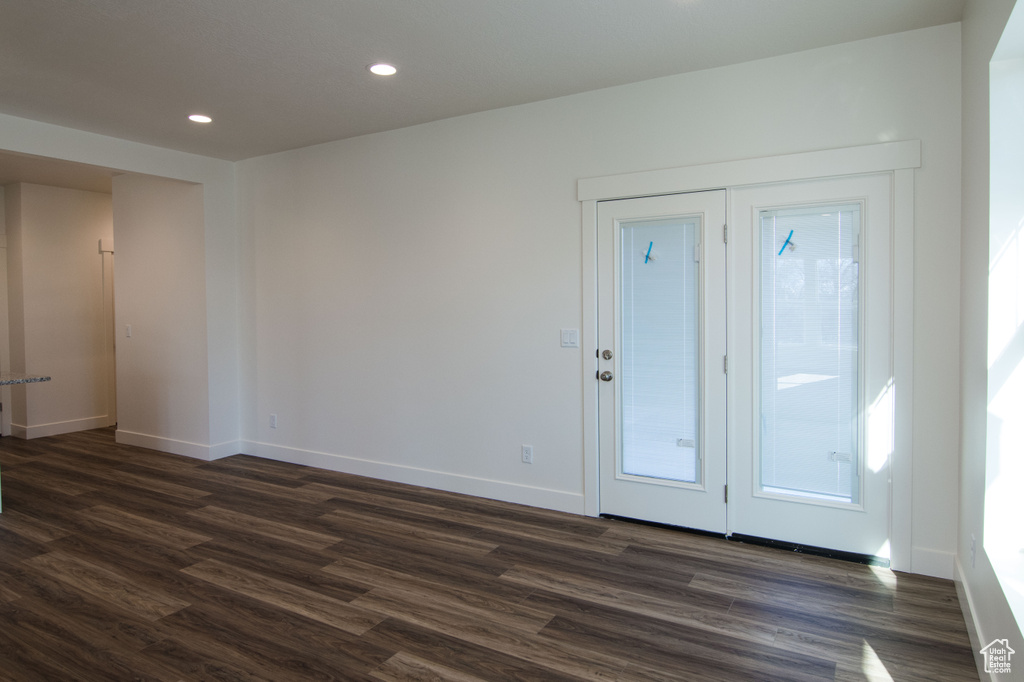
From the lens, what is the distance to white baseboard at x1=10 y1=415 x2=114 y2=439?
6.55 m

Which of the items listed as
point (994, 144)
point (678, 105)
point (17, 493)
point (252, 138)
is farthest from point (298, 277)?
point (994, 144)

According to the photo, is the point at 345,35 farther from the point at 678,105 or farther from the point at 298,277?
the point at 298,277

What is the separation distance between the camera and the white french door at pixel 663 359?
12.0ft

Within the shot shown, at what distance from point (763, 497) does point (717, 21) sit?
8.15 feet

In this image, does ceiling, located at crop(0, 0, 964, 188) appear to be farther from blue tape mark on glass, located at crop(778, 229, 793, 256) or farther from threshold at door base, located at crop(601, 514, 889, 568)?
threshold at door base, located at crop(601, 514, 889, 568)

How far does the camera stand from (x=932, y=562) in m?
3.11

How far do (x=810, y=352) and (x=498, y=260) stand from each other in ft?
6.71

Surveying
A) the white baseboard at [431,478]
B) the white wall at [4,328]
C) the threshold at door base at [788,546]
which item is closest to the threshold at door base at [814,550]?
the threshold at door base at [788,546]

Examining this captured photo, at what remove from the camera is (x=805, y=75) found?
11.0ft

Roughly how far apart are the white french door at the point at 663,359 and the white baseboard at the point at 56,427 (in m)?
6.02

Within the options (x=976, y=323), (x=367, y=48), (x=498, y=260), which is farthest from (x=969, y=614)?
(x=367, y=48)

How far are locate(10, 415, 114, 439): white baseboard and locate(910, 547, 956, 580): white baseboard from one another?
7.69m

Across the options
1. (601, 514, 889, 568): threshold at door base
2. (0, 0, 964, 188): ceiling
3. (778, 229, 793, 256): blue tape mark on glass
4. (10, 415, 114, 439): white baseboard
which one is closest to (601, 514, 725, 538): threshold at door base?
(601, 514, 889, 568): threshold at door base

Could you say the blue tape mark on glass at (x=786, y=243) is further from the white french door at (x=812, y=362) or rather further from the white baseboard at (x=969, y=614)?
the white baseboard at (x=969, y=614)
